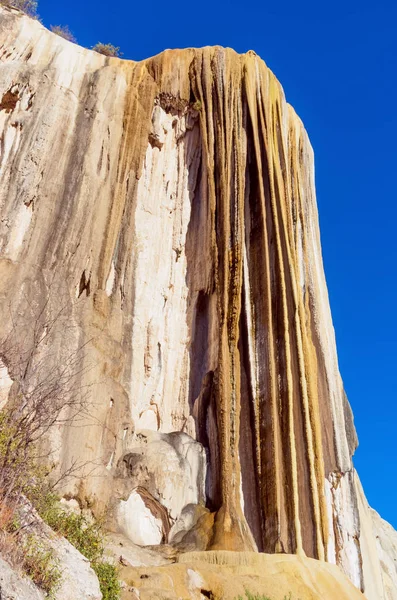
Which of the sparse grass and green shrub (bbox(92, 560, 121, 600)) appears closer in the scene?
green shrub (bbox(92, 560, 121, 600))

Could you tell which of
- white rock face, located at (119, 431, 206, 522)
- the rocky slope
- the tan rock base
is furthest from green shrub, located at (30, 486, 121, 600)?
white rock face, located at (119, 431, 206, 522)

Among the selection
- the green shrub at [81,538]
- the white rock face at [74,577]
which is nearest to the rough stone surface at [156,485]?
the green shrub at [81,538]

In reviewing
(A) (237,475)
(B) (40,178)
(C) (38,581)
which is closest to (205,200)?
(B) (40,178)

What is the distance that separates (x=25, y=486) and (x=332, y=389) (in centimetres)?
960

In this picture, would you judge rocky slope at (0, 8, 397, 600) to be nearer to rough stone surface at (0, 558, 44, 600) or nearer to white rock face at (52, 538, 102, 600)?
white rock face at (52, 538, 102, 600)

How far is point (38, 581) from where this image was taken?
5.48 m

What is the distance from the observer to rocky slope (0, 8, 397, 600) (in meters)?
12.2

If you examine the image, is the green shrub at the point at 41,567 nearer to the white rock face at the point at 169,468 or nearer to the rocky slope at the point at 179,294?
the rocky slope at the point at 179,294

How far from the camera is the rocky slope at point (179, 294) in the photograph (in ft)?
40.1

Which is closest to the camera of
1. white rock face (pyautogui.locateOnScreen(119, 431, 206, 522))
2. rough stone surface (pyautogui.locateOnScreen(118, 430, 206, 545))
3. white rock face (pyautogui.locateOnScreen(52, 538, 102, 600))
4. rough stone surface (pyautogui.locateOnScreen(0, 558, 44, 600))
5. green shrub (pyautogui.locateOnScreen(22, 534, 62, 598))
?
rough stone surface (pyautogui.locateOnScreen(0, 558, 44, 600))

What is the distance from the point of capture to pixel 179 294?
1603cm

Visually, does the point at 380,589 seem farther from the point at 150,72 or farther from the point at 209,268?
the point at 150,72

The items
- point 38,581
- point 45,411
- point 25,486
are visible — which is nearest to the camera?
point 38,581

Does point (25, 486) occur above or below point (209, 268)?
below
